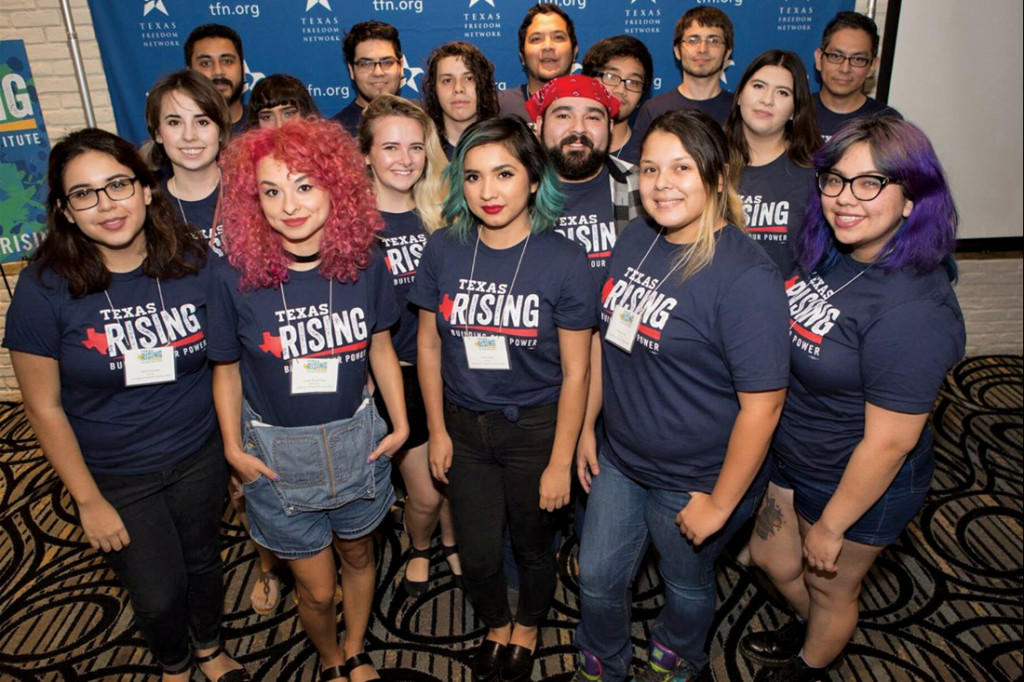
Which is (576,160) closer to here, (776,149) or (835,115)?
(776,149)

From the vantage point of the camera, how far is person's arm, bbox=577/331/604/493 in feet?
6.60

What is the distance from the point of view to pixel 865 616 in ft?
8.09

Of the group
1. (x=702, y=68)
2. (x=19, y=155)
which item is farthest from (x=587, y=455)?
(x=19, y=155)

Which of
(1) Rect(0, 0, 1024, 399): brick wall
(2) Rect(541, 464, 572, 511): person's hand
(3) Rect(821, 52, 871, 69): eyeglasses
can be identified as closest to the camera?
(2) Rect(541, 464, 572, 511): person's hand

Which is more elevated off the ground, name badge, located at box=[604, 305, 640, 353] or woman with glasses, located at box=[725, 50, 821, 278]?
woman with glasses, located at box=[725, 50, 821, 278]

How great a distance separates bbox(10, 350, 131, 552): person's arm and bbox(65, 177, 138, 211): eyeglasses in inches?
16.0

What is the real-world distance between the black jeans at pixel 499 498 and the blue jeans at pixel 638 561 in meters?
0.19

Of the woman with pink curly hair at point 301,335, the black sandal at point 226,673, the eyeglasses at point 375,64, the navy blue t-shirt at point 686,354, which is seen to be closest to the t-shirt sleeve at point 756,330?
the navy blue t-shirt at point 686,354

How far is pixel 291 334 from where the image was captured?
1.79 m

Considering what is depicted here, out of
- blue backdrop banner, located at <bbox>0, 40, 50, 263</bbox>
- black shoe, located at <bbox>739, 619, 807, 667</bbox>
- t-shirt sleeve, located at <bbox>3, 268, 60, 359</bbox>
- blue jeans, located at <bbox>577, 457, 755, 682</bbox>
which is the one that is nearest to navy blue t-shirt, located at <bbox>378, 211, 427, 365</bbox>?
blue jeans, located at <bbox>577, 457, 755, 682</bbox>

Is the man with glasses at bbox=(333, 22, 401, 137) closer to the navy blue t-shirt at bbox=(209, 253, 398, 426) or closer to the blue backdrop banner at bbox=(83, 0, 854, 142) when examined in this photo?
the blue backdrop banner at bbox=(83, 0, 854, 142)

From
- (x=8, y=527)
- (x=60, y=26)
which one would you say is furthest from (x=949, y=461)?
(x=60, y=26)

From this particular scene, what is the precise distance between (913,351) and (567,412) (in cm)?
88

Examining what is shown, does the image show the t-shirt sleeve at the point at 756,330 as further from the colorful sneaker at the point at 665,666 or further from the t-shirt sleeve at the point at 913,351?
the colorful sneaker at the point at 665,666
